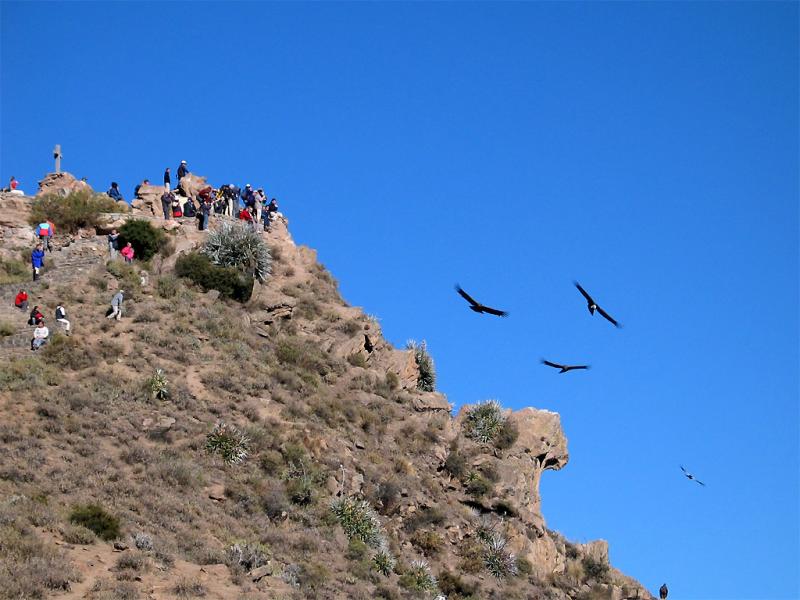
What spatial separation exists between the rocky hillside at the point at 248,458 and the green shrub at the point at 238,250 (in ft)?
3.19

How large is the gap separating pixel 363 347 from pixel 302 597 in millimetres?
16593

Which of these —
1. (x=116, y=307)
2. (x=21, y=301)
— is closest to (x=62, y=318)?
(x=116, y=307)

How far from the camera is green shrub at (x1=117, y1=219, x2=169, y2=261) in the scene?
4850cm

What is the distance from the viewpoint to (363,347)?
47.1 meters

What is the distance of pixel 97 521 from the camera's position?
30875 millimetres

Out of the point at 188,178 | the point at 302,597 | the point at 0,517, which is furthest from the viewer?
the point at 188,178

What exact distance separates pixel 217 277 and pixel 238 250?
5.86 ft

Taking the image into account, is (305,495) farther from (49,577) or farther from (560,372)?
(560,372)

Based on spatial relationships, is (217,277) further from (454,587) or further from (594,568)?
(594,568)

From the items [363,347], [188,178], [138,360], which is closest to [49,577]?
[138,360]

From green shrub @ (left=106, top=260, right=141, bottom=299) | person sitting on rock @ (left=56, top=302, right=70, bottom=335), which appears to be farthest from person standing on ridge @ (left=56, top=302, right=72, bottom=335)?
green shrub @ (left=106, top=260, right=141, bottom=299)

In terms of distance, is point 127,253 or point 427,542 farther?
point 127,253

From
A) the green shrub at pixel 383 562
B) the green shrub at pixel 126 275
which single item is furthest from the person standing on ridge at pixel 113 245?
the green shrub at pixel 383 562

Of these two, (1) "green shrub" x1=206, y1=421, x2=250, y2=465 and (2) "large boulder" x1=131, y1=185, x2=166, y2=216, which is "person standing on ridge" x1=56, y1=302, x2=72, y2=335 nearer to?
(1) "green shrub" x1=206, y1=421, x2=250, y2=465
